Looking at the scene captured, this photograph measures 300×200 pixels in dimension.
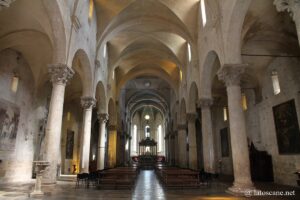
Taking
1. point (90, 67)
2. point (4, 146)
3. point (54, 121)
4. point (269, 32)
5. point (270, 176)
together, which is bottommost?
point (270, 176)

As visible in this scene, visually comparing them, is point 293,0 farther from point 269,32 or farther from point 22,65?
point 22,65

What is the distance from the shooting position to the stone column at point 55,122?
28.7 feet

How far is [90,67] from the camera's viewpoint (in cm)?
1385

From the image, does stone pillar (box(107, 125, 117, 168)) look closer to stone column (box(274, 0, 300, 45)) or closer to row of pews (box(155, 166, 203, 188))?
row of pews (box(155, 166, 203, 188))

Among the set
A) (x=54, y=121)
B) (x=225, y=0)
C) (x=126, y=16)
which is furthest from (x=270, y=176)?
(x=126, y=16)

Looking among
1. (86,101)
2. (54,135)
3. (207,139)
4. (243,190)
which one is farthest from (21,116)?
(243,190)

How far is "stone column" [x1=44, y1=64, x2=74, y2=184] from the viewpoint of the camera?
344 inches

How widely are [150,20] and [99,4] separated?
4053mm

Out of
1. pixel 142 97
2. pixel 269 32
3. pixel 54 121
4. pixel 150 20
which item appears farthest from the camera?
pixel 142 97

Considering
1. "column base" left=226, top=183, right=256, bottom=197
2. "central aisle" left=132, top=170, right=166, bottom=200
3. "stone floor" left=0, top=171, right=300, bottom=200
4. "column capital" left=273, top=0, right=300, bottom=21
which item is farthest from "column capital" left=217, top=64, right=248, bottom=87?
"central aisle" left=132, top=170, right=166, bottom=200

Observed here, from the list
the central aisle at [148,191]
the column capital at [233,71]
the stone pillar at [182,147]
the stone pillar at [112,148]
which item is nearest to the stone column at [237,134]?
the column capital at [233,71]

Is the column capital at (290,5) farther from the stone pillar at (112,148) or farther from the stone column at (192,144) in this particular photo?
the stone pillar at (112,148)

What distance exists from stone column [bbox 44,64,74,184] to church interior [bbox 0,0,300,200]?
40 mm

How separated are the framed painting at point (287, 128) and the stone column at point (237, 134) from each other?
450 cm
